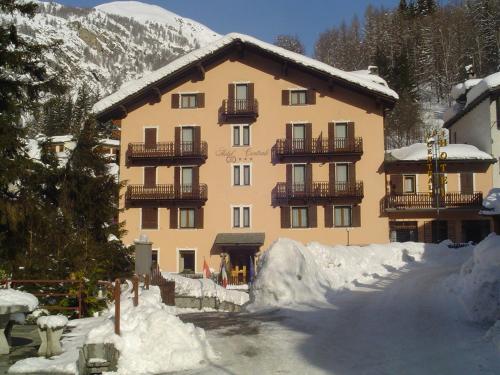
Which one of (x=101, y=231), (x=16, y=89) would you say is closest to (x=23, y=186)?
(x=16, y=89)

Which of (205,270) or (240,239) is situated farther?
(240,239)

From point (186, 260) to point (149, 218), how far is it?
403 centimetres

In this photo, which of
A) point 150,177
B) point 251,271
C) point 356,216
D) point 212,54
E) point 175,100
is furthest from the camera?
point 175,100

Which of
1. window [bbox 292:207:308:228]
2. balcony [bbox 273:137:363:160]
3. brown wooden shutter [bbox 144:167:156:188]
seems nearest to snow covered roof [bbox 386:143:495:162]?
balcony [bbox 273:137:363:160]

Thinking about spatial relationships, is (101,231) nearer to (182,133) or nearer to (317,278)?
(317,278)

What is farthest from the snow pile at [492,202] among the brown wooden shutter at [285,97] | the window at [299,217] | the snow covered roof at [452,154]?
the brown wooden shutter at [285,97]

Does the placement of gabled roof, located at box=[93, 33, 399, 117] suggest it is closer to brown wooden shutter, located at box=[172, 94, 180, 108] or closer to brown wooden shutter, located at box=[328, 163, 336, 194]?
brown wooden shutter, located at box=[172, 94, 180, 108]

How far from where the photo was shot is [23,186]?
17250mm

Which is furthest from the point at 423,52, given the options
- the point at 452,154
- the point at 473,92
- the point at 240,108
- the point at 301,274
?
the point at 301,274

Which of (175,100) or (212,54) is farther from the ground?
(212,54)

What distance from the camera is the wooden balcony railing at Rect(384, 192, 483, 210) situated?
38781 millimetres

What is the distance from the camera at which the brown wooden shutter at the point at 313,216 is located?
3941 centimetres

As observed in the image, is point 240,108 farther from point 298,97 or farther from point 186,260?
point 186,260

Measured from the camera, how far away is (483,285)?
41.2ft
